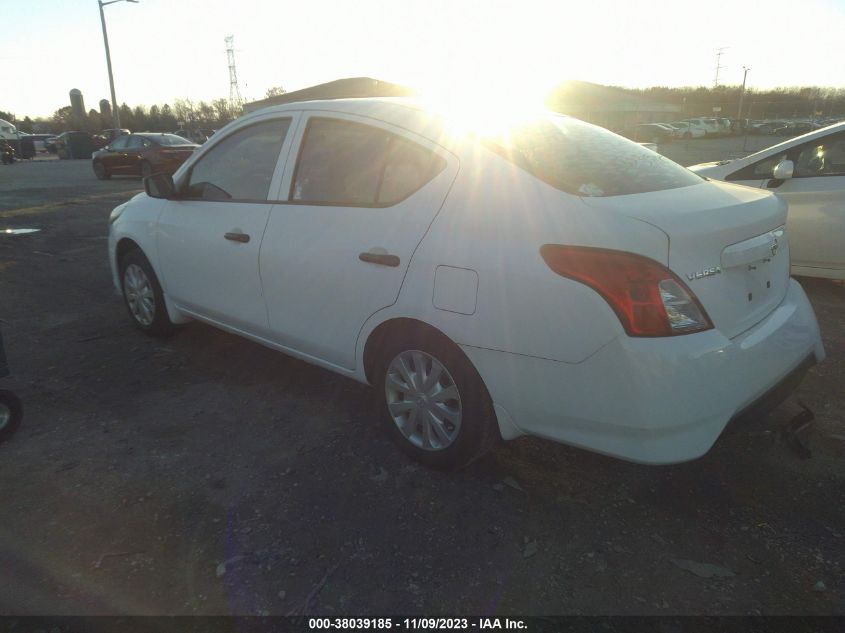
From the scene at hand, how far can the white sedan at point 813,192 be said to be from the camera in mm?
4930

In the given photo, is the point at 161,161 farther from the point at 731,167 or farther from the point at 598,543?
the point at 598,543

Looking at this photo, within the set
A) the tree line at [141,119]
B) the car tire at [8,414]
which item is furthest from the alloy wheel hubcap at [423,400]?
the tree line at [141,119]

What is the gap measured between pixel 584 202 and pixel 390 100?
4.20 ft

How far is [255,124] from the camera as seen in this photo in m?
3.50

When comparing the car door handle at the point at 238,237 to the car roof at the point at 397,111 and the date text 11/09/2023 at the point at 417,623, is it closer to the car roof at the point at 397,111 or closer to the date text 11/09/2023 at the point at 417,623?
the car roof at the point at 397,111

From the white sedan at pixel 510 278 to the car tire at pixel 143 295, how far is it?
1.02 meters

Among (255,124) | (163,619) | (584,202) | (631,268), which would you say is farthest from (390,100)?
(163,619)

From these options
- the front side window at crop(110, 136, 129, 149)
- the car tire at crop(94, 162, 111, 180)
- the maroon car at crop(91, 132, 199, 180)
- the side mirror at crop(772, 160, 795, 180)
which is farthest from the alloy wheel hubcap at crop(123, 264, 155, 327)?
the car tire at crop(94, 162, 111, 180)

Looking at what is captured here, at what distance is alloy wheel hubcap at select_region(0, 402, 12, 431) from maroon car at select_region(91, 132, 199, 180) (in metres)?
15.5

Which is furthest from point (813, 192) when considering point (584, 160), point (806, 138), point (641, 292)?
point (641, 292)

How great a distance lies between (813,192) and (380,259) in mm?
4284

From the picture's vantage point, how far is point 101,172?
64.5 ft

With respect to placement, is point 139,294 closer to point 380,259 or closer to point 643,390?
point 380,259

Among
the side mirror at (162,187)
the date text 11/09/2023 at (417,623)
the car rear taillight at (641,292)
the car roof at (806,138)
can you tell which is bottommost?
the date text 11/09/2023 at (417,623)
